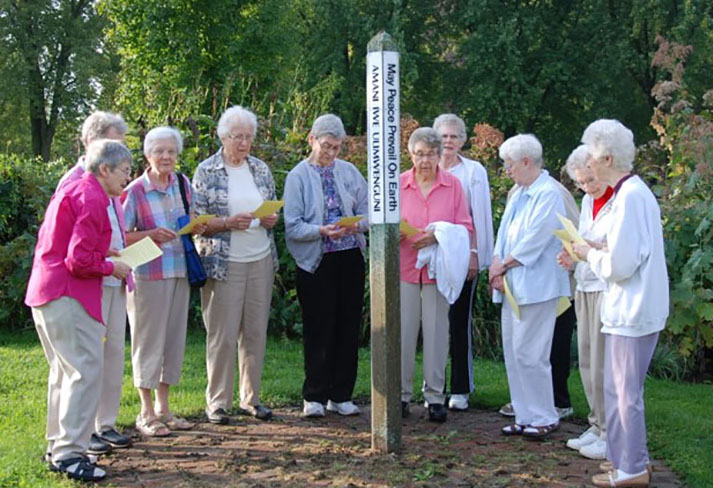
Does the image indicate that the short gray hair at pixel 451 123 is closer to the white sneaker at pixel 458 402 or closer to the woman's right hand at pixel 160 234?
the white sneaker at pixel 458 402

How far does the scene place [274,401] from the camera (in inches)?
280

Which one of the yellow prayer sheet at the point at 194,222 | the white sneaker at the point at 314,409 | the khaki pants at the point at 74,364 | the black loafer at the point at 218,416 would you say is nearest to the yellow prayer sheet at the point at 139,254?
the khaki pants at the point at 74,364

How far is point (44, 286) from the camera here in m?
4.96

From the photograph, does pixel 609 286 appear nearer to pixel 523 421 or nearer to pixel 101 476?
pixel 523 421

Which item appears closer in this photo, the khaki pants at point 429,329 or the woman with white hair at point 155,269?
the woman with white hair at point 155,269

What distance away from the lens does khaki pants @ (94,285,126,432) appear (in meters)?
5.49

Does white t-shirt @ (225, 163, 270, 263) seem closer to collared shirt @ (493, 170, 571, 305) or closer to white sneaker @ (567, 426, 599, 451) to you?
collared shirt @ (493, 170, 571, 305)

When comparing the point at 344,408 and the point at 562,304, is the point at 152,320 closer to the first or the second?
the point at 344,408

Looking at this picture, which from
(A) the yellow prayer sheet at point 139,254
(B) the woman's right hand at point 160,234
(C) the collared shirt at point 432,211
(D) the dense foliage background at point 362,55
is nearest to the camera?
(A) the yellow prayer sheet at point 139,254

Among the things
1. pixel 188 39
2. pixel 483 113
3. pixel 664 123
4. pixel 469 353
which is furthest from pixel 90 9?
pixel 469 353

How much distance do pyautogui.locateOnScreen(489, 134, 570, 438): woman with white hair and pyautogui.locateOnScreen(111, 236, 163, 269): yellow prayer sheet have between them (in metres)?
2.44

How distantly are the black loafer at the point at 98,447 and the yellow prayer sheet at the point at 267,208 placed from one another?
5.99 feet

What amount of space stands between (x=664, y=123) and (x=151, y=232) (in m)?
6.35

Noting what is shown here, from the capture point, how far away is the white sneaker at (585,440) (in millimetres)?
5766
